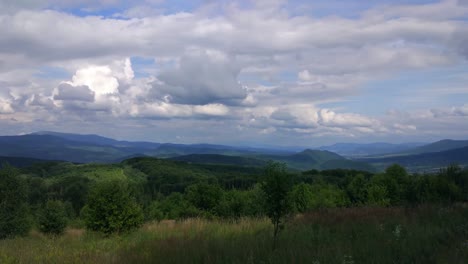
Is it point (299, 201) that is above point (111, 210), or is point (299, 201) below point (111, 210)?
below

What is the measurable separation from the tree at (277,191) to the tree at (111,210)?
32.9 ft

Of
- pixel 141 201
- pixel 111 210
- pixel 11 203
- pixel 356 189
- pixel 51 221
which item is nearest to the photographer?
pixel 111 210

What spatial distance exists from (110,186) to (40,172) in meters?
166

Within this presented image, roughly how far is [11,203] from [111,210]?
9.99 meters

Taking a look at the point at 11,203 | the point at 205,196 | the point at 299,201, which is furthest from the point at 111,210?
the point at 205,196

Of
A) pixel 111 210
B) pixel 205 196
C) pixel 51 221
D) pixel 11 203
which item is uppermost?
pixel 111 210

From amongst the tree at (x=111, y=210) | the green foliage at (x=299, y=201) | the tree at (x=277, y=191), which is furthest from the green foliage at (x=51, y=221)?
the tree at (x=277, y=191)

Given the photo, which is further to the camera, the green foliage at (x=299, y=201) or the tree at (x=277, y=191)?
the green foliage at (x=299, y=201)

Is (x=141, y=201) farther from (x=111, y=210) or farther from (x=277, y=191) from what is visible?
(x=277, y=191)

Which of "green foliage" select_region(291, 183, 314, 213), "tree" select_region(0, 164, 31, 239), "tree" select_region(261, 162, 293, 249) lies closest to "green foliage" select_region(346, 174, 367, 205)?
"green foliage" select_region(291, 183, 314, 213)

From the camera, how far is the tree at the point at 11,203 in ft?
74.7

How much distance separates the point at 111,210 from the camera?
18.1 m

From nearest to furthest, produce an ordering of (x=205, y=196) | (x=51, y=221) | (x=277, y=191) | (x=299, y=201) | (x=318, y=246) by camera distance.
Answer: (x=318, y=246), (x=277, y=191), (x=299, y=201), (x=51, y=221), (x=205, y=196)

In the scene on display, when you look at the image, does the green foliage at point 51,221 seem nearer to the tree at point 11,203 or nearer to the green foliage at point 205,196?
the tree at point 11,203
